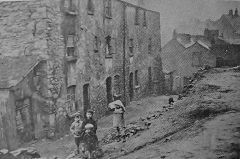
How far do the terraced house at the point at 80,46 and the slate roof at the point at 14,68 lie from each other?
41 centimetres

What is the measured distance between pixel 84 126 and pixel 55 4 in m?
6.36

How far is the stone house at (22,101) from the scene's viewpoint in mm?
11055

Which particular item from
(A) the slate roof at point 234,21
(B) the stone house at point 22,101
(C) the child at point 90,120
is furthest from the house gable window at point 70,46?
(A) the slate roof at point 234,21

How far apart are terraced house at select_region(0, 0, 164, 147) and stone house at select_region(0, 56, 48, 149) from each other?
26cm

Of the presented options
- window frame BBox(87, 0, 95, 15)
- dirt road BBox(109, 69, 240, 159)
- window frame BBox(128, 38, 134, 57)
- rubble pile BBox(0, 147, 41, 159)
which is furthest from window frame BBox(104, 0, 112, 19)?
rubble pile BBox(0, 147, 41, 159)

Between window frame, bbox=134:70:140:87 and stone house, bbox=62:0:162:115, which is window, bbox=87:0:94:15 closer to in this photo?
stone house, bbox=62:0:162:115

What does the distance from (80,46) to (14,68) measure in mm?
4145

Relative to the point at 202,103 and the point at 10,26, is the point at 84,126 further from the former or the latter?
the point at 10,26

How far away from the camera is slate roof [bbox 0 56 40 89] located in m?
11.1

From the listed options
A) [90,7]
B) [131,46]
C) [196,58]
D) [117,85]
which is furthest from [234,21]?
[90,7]

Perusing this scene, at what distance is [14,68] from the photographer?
11797mm

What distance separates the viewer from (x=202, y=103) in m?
9.73

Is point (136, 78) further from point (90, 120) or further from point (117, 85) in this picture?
point (90, 120)

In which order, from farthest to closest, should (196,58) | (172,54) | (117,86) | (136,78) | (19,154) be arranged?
(172,54) < (196,58) < (136,78) < (117,86) < (19,154)
